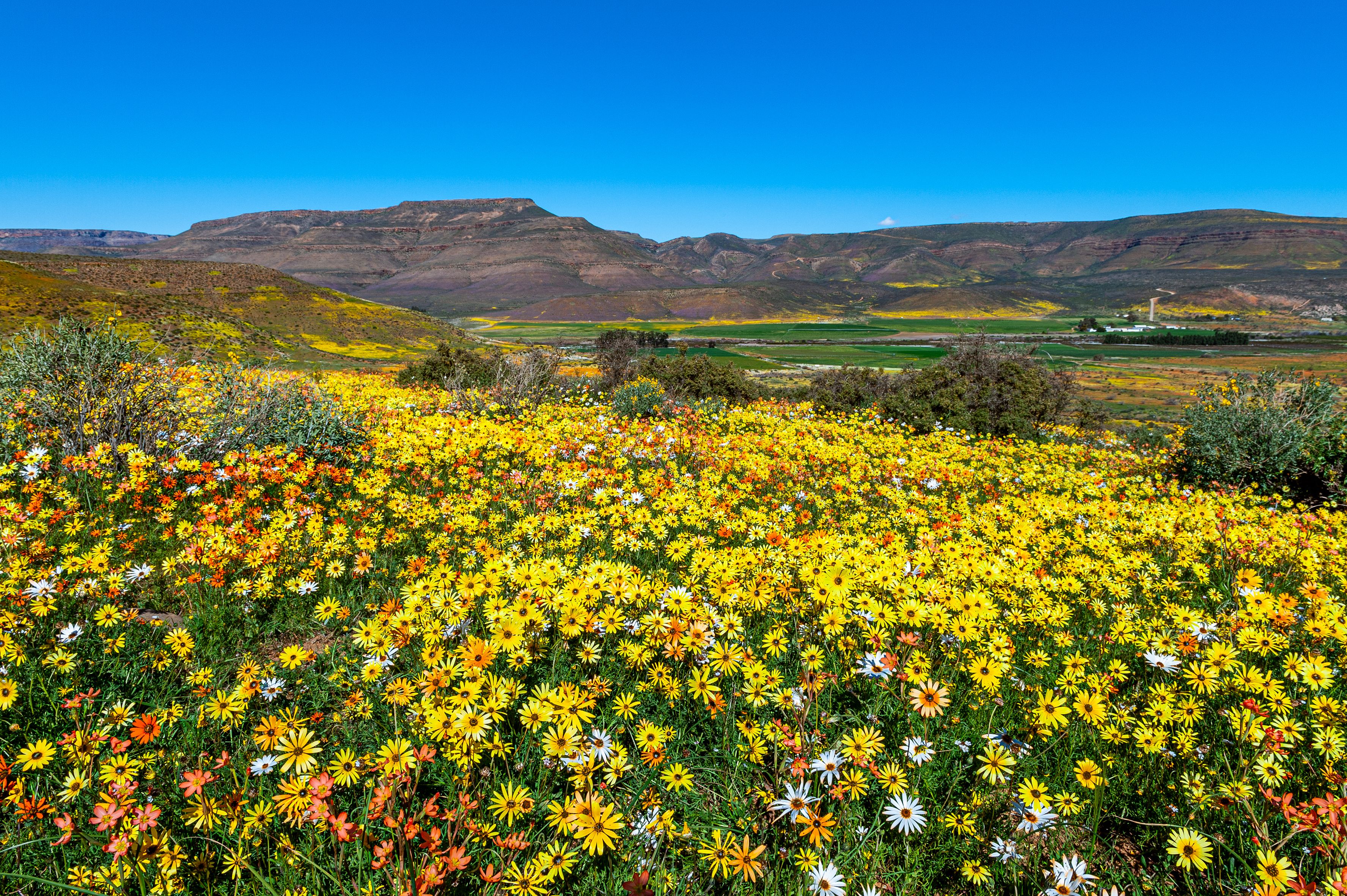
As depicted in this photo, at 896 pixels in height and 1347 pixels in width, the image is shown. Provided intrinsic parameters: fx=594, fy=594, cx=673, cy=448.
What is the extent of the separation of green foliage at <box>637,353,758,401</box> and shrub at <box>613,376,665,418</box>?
406cm

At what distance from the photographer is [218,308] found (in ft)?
128

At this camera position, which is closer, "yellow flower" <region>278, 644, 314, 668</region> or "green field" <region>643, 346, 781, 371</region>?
"yellow flower" <region>278, 644, 314, 668</region>

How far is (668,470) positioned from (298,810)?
664 cm

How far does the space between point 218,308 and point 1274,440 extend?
50.6m

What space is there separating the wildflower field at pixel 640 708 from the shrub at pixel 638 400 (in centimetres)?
855

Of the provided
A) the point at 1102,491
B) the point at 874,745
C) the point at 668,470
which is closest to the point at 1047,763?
the point at 874,745

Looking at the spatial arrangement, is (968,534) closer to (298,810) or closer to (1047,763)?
(1047,763)

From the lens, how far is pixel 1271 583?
16.9 feet

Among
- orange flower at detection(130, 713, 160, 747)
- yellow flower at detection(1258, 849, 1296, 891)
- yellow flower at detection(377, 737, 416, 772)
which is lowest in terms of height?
yellow flower at detection(1258, 849, 1296, 891)

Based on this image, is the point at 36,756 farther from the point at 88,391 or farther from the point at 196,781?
the point at 88,391

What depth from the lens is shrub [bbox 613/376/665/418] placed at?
1416 cm

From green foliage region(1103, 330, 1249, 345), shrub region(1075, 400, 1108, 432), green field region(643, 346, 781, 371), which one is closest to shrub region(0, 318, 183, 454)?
shrub region(1075, 400, 1108, 432)

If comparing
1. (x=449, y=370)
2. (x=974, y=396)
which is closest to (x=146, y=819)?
(x=974, y=396)

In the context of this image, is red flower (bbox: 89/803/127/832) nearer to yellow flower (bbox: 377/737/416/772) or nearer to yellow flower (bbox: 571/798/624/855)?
yellow flower (bbox: 377/737/416/772)
